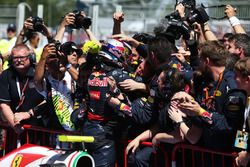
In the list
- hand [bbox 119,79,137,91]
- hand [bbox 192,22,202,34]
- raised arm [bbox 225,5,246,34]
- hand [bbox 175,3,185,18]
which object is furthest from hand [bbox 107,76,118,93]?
raised arm [bbox 225,5,246,34]

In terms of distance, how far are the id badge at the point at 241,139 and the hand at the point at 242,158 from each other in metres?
0.06

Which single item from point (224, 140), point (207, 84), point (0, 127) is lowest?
point (0, 127)

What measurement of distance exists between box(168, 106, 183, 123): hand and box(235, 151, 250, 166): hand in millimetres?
708

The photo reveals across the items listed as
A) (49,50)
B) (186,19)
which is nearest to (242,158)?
(186,19)

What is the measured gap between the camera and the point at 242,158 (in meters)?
5.41

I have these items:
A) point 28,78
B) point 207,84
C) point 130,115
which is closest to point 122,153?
point 130,115

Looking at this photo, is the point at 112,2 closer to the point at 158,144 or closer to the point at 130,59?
the point at 130,59

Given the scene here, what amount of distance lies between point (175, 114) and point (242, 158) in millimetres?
835

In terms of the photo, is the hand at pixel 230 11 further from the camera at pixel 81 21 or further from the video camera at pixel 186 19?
the camera at pixel 81 21

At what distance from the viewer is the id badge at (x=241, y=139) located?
537 centimetres

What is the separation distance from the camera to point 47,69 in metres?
7.55

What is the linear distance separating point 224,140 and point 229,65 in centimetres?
92

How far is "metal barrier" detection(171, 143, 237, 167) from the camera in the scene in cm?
576

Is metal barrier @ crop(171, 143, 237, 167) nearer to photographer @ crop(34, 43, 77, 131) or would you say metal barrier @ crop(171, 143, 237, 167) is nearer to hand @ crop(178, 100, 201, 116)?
hand @ crop(178, 100, 201, 116)
